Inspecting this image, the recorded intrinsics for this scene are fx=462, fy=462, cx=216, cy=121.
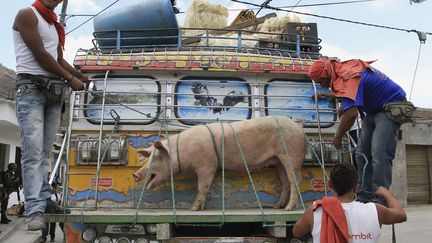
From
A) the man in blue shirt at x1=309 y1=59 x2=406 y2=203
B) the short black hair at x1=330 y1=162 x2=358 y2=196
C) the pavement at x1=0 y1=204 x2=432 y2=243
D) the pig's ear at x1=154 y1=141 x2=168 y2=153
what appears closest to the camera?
the short black hair at x1=330 y1=162 x2=358 y2=196

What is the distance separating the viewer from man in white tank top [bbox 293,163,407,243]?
96.3 inches

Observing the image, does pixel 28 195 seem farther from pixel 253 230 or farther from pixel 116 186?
pixel 253 230

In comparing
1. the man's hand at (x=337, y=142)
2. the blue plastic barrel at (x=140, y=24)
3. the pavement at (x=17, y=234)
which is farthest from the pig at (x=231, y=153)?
the pavement at (x=17, y=234)

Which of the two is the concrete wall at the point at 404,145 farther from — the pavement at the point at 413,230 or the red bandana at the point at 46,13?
the red bandana at the point at 46,13

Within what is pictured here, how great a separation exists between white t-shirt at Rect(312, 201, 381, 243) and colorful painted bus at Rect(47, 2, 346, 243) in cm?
149

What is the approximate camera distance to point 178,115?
5148mm

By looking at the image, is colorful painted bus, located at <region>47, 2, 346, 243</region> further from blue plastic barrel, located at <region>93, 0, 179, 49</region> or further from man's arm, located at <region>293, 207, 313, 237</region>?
man's arm, located at <region>293, 207, 313, 237</region>

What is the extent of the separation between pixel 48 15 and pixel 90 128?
5.33 ft

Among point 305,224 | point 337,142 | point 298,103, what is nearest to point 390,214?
point 305,224

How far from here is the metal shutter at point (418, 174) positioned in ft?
53.2

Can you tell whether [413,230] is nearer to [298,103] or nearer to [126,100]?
[298,103]

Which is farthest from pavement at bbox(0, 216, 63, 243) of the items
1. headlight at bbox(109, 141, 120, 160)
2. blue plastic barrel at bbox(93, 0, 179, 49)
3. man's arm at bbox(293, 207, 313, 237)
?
man's arm at bbox(293, 207, 313, 237)

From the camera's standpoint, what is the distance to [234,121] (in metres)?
5.17

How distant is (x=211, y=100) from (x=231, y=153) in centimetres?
91
